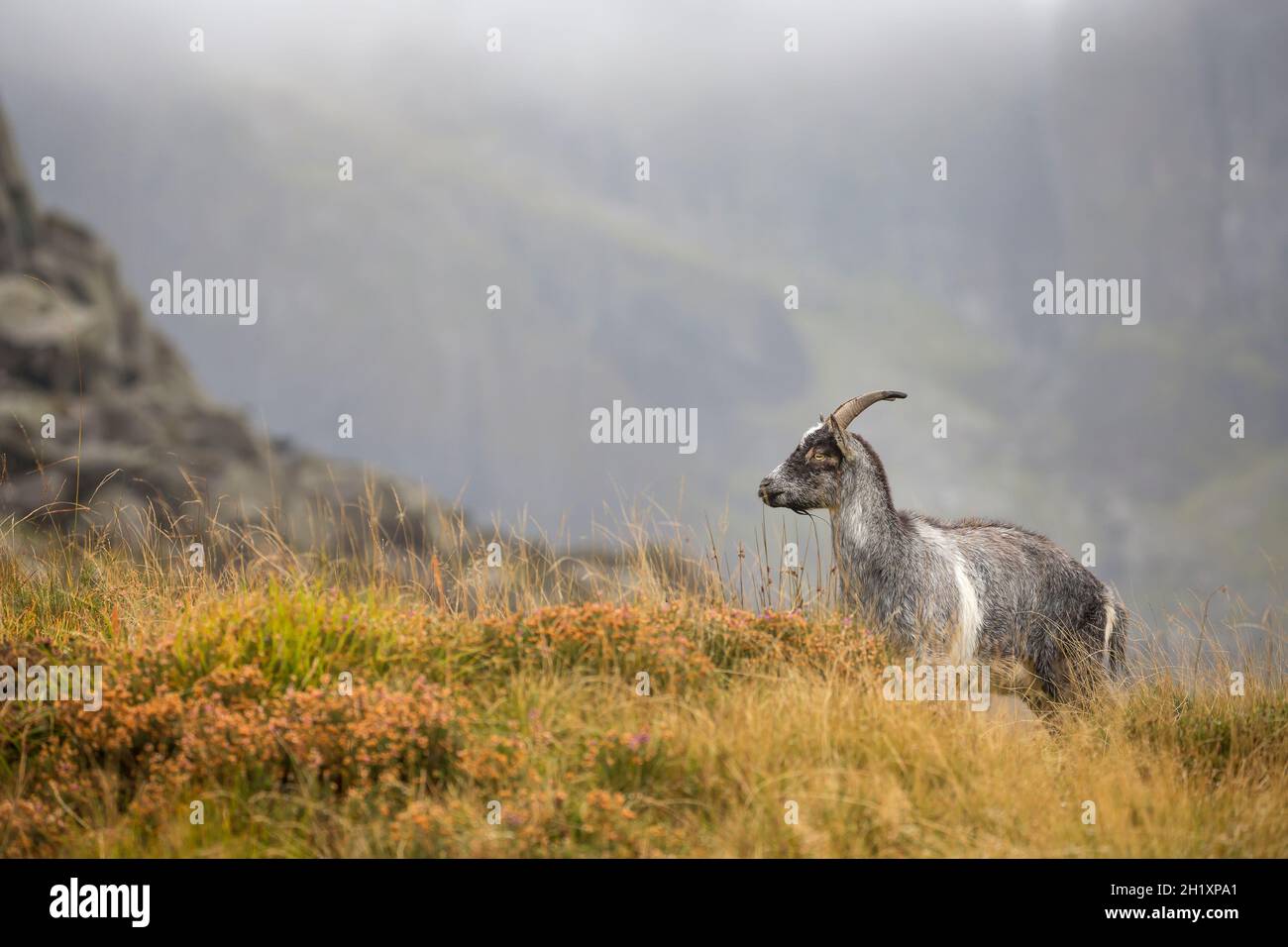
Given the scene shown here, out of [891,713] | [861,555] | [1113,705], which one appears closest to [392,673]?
[891,713]

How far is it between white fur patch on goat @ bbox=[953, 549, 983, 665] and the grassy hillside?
952 millimetres

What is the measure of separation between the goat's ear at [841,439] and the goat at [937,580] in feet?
0.03

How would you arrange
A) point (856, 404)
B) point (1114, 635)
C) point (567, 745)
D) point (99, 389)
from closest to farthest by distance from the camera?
point (567, 745) < point (856, 404) < point (1114, 635) < point (99, 389)

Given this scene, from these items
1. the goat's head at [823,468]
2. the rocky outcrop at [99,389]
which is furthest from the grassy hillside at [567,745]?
the rocky outcrop at [99,389]

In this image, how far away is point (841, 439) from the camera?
9.75 metres

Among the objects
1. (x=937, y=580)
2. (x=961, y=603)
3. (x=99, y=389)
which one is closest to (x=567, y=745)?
(x=937, y=580)

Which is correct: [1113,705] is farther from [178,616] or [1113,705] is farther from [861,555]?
[178,616]

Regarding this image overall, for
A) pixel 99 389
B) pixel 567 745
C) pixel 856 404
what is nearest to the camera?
pixel 567 745

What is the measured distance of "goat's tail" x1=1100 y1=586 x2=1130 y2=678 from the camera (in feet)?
34.3

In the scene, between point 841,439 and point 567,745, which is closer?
point 567,745

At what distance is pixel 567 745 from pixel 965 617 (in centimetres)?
418

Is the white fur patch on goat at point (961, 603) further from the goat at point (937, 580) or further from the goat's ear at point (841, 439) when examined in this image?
the goat's ear at point (841, 439)

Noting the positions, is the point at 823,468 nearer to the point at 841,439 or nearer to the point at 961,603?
the point at 841,439

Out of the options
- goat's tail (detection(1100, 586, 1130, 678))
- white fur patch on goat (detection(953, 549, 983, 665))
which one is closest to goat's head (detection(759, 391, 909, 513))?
white fur patch on goat (detection(953, 549, 983, 665))
